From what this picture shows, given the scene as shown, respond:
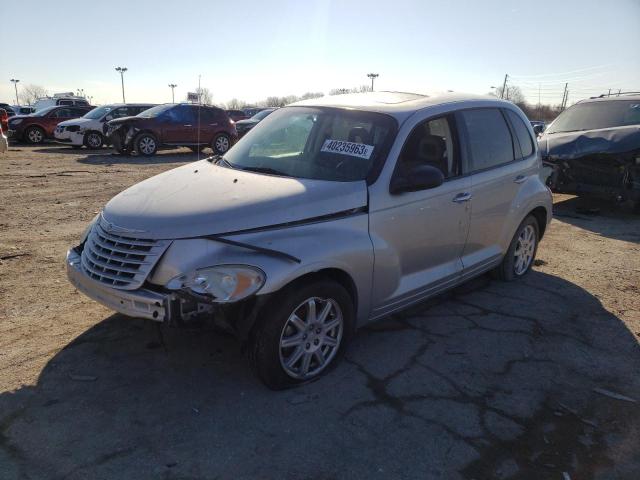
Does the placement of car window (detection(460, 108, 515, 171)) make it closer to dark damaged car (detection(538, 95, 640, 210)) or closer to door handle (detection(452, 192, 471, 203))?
door handle (detection(452, 192, 471, 203))

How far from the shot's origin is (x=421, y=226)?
3.88 metres

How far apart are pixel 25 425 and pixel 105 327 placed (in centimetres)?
121

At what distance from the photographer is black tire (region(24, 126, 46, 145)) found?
19.8 m

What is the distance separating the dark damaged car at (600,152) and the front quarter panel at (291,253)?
607cm

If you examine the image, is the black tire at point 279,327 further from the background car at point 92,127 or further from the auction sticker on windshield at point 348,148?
the background car at point 92,127

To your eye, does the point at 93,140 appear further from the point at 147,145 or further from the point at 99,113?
the point at 147,145

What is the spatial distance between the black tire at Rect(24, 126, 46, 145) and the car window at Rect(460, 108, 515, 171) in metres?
19.9

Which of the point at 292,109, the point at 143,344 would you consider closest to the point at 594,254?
the point at 292,109

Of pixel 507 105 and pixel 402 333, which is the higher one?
pixel 507 105

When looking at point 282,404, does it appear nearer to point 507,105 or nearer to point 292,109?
point 292,109

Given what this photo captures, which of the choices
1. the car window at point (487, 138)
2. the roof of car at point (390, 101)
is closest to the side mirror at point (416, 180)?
the roof of car at point (390, 101)

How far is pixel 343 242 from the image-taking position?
333 centimetres

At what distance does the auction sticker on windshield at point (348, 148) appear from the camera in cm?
375

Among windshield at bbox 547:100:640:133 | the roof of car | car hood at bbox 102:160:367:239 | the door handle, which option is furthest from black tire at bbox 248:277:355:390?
windshield at bbox 547:100:640:133
